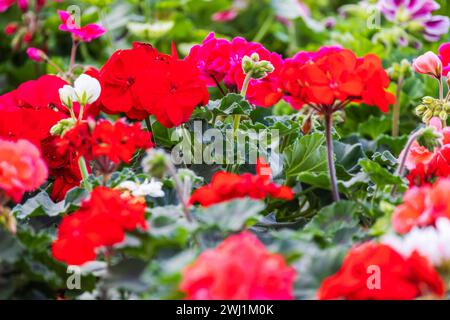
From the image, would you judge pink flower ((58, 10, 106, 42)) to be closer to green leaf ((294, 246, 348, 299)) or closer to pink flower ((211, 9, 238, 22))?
green leaf ((294, 246, 348, 299))

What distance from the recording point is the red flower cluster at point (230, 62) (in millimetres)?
1424

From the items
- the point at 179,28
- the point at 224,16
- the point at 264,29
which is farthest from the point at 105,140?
the point at 224,16

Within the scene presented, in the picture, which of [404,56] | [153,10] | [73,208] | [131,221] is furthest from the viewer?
[153,10]

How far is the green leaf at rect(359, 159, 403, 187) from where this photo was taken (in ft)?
3.72

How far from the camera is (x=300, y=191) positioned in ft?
A: 4.55

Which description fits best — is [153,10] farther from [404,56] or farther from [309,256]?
[309,256]

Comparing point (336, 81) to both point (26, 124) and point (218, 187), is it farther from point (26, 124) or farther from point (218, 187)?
point (26, 124)

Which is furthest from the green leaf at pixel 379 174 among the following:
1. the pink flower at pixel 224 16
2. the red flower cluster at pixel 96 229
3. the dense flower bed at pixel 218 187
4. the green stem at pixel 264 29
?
the pink flower at pixel 224 16

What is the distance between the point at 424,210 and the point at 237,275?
275 millimetres

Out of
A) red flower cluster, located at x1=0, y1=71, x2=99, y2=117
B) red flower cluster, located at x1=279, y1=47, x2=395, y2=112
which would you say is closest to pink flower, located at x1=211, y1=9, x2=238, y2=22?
red flower cluster, located at x1=0, y1=71, x2=99, y2=117

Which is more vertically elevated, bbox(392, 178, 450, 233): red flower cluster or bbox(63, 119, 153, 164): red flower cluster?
bbox(63, 119, 153, 164): red flower cluster

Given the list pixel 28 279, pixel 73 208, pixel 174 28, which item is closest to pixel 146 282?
pixel 28 279

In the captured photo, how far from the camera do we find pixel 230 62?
4.68ft
